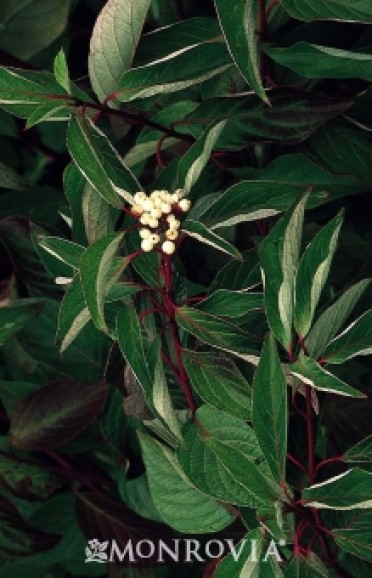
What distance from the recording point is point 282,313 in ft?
2.59

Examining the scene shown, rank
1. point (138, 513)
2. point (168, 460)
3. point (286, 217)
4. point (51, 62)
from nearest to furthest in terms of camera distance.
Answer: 1. point (286, 217)
2. point (168, 460)
3. point (138, 513)
4. point (51, 62)

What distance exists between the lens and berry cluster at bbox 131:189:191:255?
30.9 inches

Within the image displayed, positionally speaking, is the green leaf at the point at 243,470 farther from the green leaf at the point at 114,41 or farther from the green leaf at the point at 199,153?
the green leaf at the point at 114,41

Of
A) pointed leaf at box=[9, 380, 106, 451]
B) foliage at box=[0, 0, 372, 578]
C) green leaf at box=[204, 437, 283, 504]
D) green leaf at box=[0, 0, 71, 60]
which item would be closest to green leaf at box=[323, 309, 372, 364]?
foliage at box=[0, 0, 372, 578]

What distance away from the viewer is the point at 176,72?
87 cm

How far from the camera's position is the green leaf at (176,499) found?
932 millimetres

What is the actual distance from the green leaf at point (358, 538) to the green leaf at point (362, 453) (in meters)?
0.04

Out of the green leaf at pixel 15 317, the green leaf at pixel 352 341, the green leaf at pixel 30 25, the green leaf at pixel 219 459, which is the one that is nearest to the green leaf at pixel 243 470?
the green leaf at pixel 219 459

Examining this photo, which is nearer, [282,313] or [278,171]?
[282,313]

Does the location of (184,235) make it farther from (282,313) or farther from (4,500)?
(4,500)

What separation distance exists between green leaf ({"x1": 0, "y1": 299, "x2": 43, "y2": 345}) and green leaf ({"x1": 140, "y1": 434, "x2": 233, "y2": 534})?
0.18 m

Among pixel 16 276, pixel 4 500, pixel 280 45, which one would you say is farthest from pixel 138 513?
pixel 280 45

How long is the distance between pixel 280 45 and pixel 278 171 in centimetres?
14

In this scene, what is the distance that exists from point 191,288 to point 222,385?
7.5 inches
